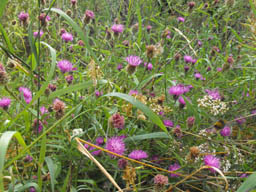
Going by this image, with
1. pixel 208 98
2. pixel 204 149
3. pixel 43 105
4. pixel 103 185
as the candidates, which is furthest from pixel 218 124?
pixel 43 105

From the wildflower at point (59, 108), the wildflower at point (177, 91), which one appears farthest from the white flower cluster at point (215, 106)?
the wildflower at point (59, 108)

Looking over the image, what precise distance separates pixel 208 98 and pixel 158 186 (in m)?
0.50

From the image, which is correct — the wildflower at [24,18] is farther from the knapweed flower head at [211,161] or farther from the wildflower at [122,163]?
the knapweed flower head at [211,161]

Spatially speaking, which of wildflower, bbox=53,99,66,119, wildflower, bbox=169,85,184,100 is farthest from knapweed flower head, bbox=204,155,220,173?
wildflower, bbox=53,99,66,119

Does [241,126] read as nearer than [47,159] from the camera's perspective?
No

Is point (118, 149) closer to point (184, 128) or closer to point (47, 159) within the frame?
point (47, 159)

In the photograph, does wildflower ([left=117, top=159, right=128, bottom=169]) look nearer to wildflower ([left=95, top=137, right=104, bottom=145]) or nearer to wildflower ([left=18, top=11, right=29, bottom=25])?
wildflower ([left=95, top=137, right=104, bottom=145])

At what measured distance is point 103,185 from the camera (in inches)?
34.0

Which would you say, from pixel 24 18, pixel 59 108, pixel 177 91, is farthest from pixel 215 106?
pixel 24 18

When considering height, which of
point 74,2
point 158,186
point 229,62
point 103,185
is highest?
point 74,2

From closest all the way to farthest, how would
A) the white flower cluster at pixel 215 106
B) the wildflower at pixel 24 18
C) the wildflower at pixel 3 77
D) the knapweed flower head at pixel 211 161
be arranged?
the wildflower at pixel 3 77 → the knapweed flower head at pixel 211 161 → the white flower cluster at pixel 215 106 → the wildflower at pixel 24 18

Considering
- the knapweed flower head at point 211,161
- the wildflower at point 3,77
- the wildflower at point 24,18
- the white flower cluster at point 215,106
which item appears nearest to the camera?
the wildflower at point 3,77

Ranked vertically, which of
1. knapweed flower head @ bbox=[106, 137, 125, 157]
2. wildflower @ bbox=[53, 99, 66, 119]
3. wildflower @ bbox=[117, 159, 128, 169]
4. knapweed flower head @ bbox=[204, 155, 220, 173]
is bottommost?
knapweed flower head @ bbox=[204, 155, 220, 173]

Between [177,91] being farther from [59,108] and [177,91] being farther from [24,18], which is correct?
[24,18]
